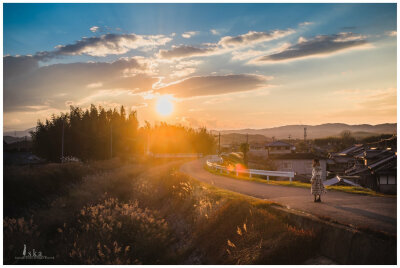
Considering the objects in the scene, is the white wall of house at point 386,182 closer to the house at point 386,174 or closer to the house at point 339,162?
the house at point 386,174

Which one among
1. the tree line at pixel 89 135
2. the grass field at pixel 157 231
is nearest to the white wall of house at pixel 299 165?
the tree line at pixel 89 135

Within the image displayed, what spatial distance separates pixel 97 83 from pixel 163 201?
8.89 m

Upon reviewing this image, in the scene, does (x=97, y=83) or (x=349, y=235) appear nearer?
(x=349, y=235)

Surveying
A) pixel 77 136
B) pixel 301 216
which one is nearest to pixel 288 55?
pixel 301 216

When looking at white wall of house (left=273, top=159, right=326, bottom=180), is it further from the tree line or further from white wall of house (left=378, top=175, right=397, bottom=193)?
the tree line

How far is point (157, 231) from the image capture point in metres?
13.9

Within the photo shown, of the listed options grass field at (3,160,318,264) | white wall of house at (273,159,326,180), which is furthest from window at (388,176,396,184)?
white wall of house at (273,159,326,180)

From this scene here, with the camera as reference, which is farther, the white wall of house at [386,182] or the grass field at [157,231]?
the white wall of house at [386,182]

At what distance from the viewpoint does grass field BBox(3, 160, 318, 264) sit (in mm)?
10062

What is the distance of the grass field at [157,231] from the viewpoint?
10.1m

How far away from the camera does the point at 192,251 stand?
12617 mm

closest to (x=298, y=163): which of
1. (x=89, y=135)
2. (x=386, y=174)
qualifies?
(x=386, y=174)

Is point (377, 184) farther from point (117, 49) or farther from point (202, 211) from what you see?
point (117, 49)

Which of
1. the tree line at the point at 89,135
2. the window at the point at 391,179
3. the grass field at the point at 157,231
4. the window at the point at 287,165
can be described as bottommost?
the window at the point at 287,165
